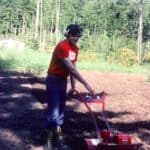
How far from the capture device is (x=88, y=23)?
198ft

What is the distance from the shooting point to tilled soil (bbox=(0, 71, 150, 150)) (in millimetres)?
→ 7605

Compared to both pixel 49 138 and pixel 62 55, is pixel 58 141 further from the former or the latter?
pixel 62 55

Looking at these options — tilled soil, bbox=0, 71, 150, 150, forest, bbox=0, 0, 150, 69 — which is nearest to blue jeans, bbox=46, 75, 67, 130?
tilled soil, bbox=0, 71, 150, 150

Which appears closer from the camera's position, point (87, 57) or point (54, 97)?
point (54, 97)

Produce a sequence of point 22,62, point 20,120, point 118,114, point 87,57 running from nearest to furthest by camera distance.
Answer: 1. point 20,120
2. point 118,114
3. point 22,62
4. point 87,57

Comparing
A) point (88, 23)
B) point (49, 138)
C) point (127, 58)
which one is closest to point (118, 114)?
point (49, 138)

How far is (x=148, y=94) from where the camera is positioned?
15.0 m

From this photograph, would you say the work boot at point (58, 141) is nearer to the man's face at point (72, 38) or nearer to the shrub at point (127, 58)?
the man's face at point (72, 38)

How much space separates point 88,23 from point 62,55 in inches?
2135

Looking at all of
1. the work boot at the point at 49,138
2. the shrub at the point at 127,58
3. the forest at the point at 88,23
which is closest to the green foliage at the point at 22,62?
the shrub at the point at 127,58

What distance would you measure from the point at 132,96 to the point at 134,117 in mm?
3964

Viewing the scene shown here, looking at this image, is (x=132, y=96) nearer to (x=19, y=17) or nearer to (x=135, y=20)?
(x=135, y=20)

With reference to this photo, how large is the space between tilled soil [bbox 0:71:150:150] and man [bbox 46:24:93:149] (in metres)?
0.59

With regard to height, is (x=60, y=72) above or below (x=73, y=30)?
below
